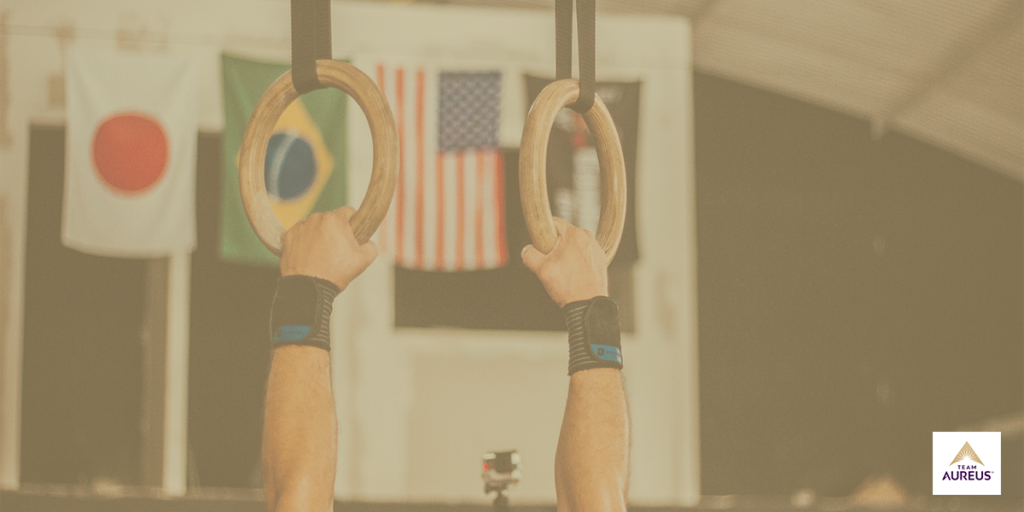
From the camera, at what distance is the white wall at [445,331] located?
250 inches

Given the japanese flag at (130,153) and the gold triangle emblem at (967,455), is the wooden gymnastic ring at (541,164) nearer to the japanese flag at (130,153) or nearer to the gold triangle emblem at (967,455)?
the gold triangle emblem at (967,455)

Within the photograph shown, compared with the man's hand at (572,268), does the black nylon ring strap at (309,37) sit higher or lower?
higher

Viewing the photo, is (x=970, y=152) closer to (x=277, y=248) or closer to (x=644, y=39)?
(x=644, y=39)

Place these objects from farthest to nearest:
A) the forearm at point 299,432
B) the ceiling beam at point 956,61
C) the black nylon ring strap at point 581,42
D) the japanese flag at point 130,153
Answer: the ceiling beam at point 956,61, the japanese flag at point 130,153, the black nylon ring strap at point 581,42, the forearm at point 299,432

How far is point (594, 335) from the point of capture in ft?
3.00

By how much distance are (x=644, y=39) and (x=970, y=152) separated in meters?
4.02

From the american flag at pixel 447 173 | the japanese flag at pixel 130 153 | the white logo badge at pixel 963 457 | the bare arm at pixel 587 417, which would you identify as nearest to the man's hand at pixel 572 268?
the bare arm at pixel 587 417

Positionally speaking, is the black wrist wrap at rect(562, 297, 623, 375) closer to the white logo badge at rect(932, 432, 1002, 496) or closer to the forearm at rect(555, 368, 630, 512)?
the forearm at rect(555, 368, 630, 512)

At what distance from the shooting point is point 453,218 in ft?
19.2

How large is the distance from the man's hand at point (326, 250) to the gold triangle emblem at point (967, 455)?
89.6 inches

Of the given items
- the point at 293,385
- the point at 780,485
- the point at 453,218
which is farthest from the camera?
the point at 780,485

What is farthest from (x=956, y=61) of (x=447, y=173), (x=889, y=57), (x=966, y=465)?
(x=966, y=465)

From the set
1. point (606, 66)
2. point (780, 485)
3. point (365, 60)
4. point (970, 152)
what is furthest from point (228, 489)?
A: point (970, 152)

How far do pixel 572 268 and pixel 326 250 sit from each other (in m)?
0.26
